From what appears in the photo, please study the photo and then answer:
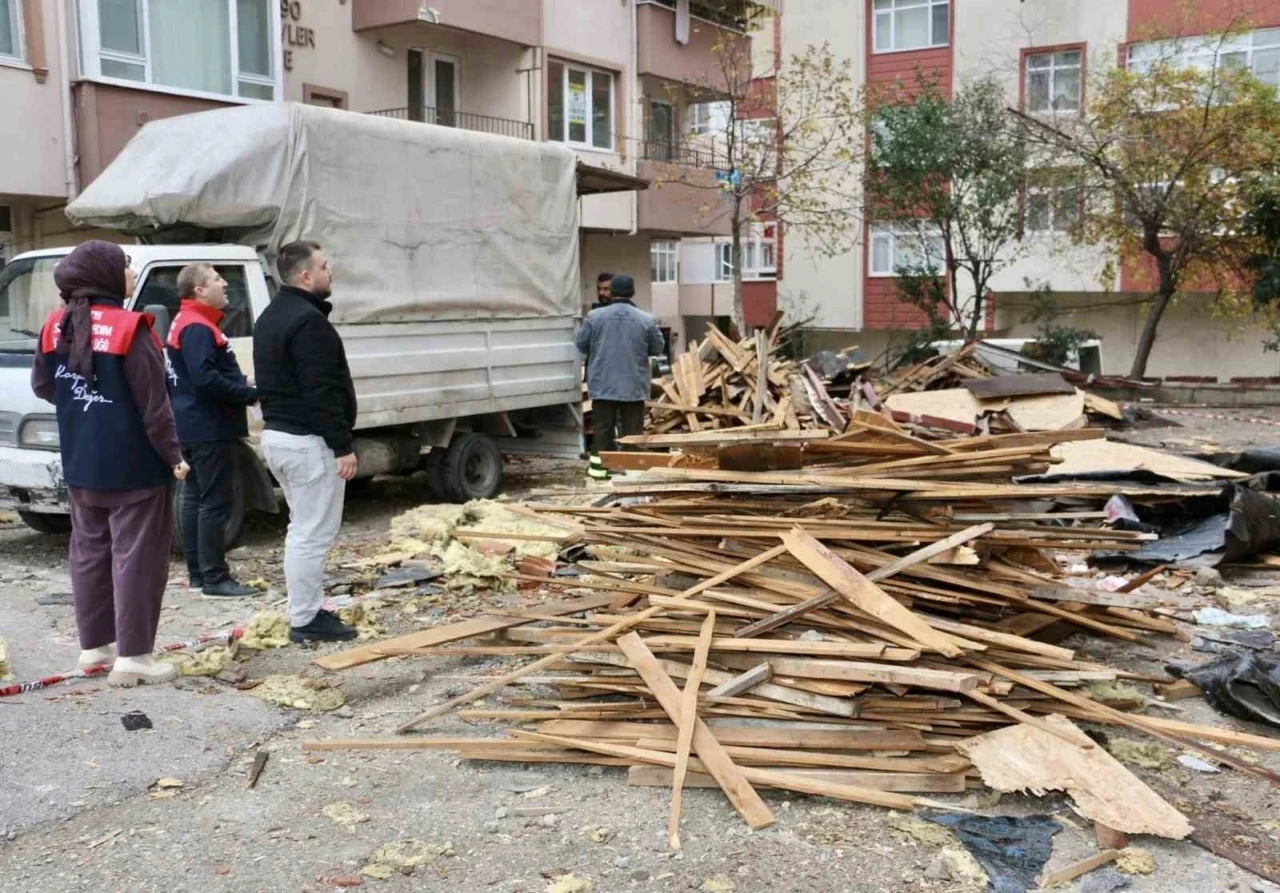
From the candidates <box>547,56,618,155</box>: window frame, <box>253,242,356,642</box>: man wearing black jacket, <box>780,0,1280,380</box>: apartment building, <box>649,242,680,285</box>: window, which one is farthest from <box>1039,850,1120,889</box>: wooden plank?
<box>649,242,680,285</box>: window

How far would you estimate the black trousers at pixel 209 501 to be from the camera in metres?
→ 7.52

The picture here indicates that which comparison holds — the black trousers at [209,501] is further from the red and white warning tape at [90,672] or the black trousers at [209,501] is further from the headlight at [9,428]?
the headlight at [9,428]

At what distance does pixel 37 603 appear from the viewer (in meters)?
7.45

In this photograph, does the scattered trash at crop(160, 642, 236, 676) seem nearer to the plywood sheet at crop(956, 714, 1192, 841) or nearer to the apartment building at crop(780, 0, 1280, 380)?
the plywood sheet at crop(956, 714, 1192, 841)

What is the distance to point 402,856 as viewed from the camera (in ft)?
12.9

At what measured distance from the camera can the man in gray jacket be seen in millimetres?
11375

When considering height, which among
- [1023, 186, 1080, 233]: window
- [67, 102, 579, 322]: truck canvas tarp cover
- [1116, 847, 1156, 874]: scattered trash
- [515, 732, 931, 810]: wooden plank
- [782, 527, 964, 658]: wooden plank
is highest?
[1023, 186, 1080, 233]: window

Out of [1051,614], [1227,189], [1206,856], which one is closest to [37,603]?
[1051,614]

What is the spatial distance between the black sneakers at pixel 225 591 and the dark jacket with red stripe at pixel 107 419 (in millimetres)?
2263

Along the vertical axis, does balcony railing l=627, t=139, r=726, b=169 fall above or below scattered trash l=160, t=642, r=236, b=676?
above

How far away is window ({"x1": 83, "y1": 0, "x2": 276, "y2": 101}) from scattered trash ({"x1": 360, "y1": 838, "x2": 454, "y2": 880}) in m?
14.1

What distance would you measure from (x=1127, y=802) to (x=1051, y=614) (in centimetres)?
145

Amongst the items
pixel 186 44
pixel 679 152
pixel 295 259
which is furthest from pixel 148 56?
pixel 679 152

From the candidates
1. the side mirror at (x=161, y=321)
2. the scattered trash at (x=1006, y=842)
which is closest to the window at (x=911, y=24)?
the side mirror at (x=161, y=321)
